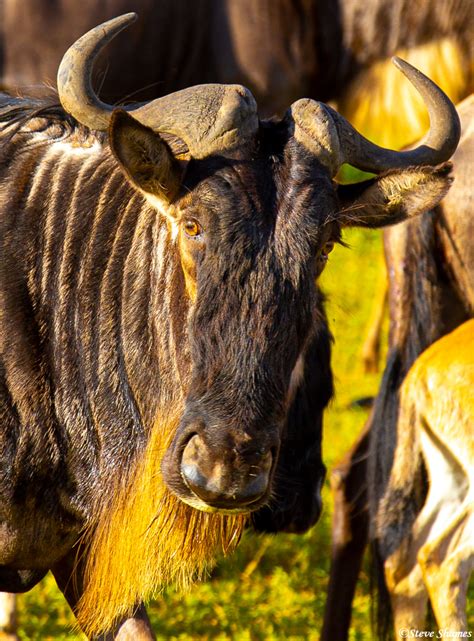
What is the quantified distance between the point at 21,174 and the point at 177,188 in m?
0.67

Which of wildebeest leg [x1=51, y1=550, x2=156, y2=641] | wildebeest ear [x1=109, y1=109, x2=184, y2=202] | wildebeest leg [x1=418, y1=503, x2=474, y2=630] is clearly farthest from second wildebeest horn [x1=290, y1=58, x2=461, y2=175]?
wildebeest leg [x1=51, y1=550, x2=156, y2=641]

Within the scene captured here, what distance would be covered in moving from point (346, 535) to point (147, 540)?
160cm

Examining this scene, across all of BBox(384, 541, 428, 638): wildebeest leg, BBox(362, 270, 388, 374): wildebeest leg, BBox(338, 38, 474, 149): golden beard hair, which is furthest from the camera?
BBox(362, 270, 388, 374): wildebeest leg

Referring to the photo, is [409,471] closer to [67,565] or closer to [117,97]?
[67,565]

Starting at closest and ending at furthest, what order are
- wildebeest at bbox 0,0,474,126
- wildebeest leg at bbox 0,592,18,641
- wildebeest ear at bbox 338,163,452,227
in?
wildebeest ear at bbox 338,163,452,227, wildebeest leg at bbox 0,592,18,641, wildebeest at bbox 0,0,474,126

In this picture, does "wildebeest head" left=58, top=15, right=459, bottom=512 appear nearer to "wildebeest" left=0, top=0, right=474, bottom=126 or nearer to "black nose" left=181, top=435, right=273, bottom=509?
"black nose" left=181, top=435, right=273, bottom=509

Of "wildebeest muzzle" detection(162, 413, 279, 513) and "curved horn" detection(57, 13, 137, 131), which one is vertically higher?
"curved horn" detection(57, 13, 137, 131)


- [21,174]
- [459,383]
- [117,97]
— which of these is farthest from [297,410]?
[117,97]

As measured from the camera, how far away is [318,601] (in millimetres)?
5609

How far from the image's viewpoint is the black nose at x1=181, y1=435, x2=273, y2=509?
318cm

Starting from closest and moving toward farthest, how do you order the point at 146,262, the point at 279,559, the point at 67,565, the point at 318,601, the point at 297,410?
the point at 146,262
the point at 67,565
the point at 297,410
the point at 318,601
the point at 279,559

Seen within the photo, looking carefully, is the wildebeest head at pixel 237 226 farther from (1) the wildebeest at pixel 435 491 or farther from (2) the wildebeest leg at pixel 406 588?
(2) the wildebeest leg at pixel 406 588

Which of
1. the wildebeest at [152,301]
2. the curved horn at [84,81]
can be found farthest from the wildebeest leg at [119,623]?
the curved horn at [84,81]

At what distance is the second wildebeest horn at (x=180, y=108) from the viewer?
3.45m
